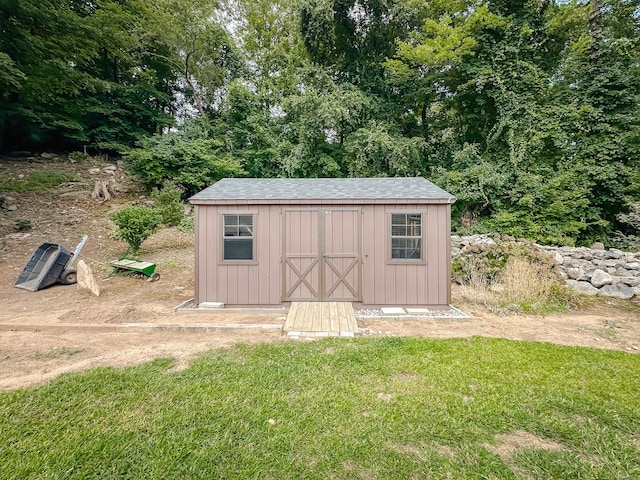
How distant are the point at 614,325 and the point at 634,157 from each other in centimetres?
964

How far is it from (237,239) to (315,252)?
1650 mm

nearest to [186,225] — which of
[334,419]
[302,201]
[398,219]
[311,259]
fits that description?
[302,201]

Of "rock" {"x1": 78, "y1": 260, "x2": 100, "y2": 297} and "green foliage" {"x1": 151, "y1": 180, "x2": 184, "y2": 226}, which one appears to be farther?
"green foliage" {"x1": 151, "y1": 180, "x2": 184, "y2": 226}

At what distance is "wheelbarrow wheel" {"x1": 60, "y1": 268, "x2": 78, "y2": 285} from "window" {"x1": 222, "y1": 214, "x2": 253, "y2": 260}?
411 cm

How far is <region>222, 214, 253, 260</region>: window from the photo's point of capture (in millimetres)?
5965

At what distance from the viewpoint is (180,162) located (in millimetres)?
12742

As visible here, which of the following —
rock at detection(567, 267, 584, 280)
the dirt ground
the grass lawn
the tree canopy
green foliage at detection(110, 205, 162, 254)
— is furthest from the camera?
the tree canopy

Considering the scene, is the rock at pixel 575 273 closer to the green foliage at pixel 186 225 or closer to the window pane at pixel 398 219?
the window pane at pixel 398 219

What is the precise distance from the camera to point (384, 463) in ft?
6.56

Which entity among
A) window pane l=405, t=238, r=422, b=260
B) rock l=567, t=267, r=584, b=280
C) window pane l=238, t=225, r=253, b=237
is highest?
window pane l=238, t=225, r=253, b=237

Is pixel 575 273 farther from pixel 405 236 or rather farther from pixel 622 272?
pixel 405 236

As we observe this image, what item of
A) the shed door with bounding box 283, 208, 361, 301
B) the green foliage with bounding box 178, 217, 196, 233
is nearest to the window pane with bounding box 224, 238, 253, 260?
the shed door with bounding box 283, 208, 361, 301

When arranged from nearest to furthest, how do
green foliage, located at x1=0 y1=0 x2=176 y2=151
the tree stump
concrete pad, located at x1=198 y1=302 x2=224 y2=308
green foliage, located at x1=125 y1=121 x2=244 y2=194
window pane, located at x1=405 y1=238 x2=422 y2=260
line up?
1. concrete pad, located at x1=198 y1=302 x2=224 y2=308
2. window pane, located at x1=405 y1=238 x2=422 y2=260
3. green foliage, located at x1=0 y1=0 x2=176 y2=151
4. the tree stump
5. green foliage, located at x1=125 y1=121 x2=244 y2=194

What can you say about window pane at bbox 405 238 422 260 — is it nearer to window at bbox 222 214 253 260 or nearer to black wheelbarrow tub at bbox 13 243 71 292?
window at bbox 222 214 253 260
